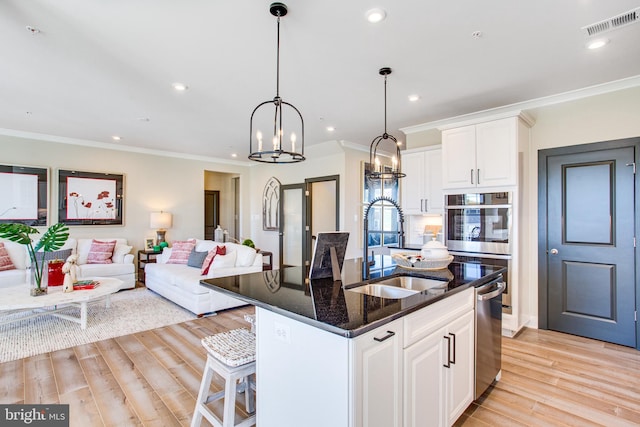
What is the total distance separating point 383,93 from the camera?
140 inches

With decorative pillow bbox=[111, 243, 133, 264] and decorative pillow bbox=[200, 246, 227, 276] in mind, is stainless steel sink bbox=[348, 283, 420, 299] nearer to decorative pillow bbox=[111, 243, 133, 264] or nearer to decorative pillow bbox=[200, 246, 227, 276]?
decorative pillow bbox=[200, 246, 227, 276]

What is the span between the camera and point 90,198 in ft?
19.0

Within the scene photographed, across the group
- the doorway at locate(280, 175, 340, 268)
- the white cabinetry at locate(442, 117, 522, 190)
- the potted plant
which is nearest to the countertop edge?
the white cabinetry at locate(442, 117, 522, 190)

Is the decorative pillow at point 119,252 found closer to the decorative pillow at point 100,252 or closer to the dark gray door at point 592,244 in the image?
the decorative pillow at point 100,252

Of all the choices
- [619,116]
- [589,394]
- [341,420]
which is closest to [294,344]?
[341,420]

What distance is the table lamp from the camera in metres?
6.30

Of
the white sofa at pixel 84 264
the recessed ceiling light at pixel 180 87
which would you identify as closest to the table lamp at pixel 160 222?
the white sofa at pixel 84 264

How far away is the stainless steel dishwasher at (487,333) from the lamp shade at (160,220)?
6003 mm

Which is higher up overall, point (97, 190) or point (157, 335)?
point (97, 190)

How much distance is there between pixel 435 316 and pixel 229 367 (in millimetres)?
1155

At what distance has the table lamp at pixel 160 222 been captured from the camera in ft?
20.7

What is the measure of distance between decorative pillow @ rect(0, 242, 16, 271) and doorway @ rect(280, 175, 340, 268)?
15.0 feet

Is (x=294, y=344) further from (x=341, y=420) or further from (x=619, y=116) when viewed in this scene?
(x=619, y=116)

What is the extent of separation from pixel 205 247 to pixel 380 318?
4619mm
